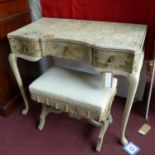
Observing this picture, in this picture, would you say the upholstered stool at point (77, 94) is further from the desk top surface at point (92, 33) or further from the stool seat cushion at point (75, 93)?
the desk top surface at point (92, 33)

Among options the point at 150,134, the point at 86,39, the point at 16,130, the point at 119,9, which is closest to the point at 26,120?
the point at 16,130

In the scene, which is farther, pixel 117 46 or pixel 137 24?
pixel 137 24

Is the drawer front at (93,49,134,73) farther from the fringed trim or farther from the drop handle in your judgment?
→ the fringed trim

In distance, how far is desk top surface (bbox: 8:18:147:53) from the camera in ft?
3.49

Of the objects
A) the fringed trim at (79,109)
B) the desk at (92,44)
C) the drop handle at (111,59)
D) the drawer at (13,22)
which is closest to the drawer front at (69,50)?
the desk at (92,44)

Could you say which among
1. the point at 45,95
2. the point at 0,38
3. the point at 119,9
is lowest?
the point at 45,95

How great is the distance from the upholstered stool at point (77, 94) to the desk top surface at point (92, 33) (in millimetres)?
307

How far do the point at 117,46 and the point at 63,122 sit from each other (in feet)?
2.83

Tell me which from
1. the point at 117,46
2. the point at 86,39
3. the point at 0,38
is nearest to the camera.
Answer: the point at 117,46

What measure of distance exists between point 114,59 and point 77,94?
0.33 m

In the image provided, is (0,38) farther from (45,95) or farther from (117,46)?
(117,46)

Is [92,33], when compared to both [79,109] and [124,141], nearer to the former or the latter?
[79,109]

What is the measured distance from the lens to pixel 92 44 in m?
1.07

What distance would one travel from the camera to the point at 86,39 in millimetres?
1135
